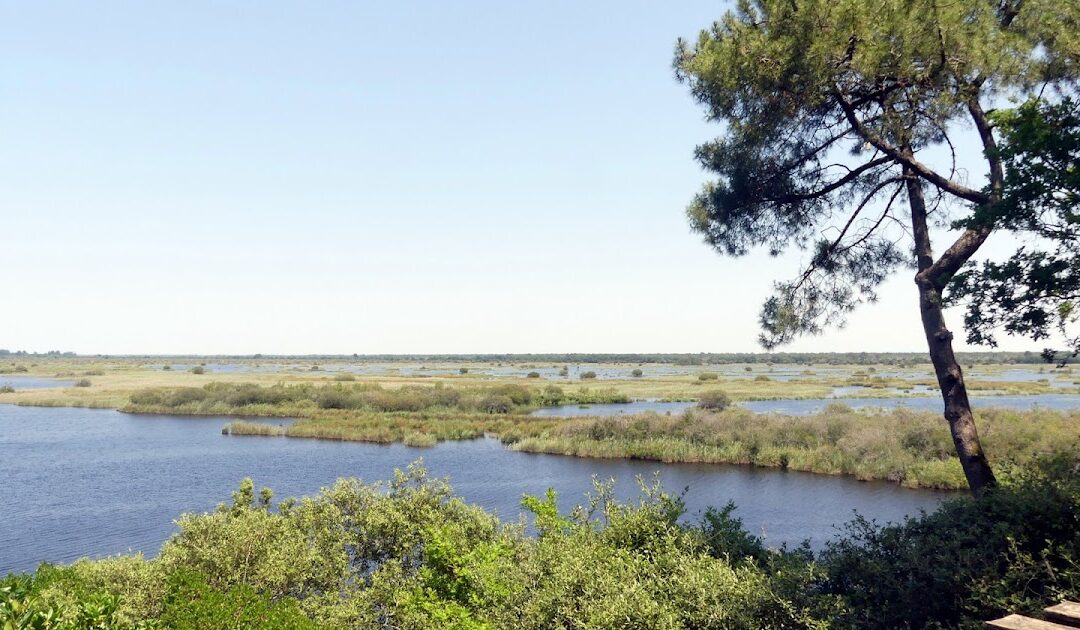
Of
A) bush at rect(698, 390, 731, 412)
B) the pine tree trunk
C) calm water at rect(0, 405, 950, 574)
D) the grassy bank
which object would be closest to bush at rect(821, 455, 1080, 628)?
the pine tree trunk

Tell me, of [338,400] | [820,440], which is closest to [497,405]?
[338,400]

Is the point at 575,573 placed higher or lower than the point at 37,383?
higher

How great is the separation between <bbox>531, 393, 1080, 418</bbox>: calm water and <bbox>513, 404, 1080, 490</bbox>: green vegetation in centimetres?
1930

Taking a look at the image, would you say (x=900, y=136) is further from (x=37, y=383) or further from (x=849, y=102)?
(x=37, y=383)

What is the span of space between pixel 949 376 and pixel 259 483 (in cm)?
3507

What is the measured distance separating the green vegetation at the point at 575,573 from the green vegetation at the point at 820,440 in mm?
27127

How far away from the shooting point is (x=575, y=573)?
1024cm

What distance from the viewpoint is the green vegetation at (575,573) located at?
9086mm

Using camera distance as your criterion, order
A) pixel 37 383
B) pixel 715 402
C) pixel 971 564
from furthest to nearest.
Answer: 1. pixel 37 383
2. pixel 715 402
3. pixel 971 564

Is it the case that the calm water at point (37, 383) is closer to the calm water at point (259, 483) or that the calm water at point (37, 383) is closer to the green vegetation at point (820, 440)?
the calm water at point (259, 483)

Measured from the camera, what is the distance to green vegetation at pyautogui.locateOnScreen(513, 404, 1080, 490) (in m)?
36.0

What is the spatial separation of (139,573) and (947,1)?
19.2 m

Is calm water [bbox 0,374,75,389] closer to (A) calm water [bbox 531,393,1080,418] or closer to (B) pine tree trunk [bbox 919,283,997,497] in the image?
(A) calm water [bbox 531,393,1080,418]

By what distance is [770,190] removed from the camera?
15508mm
